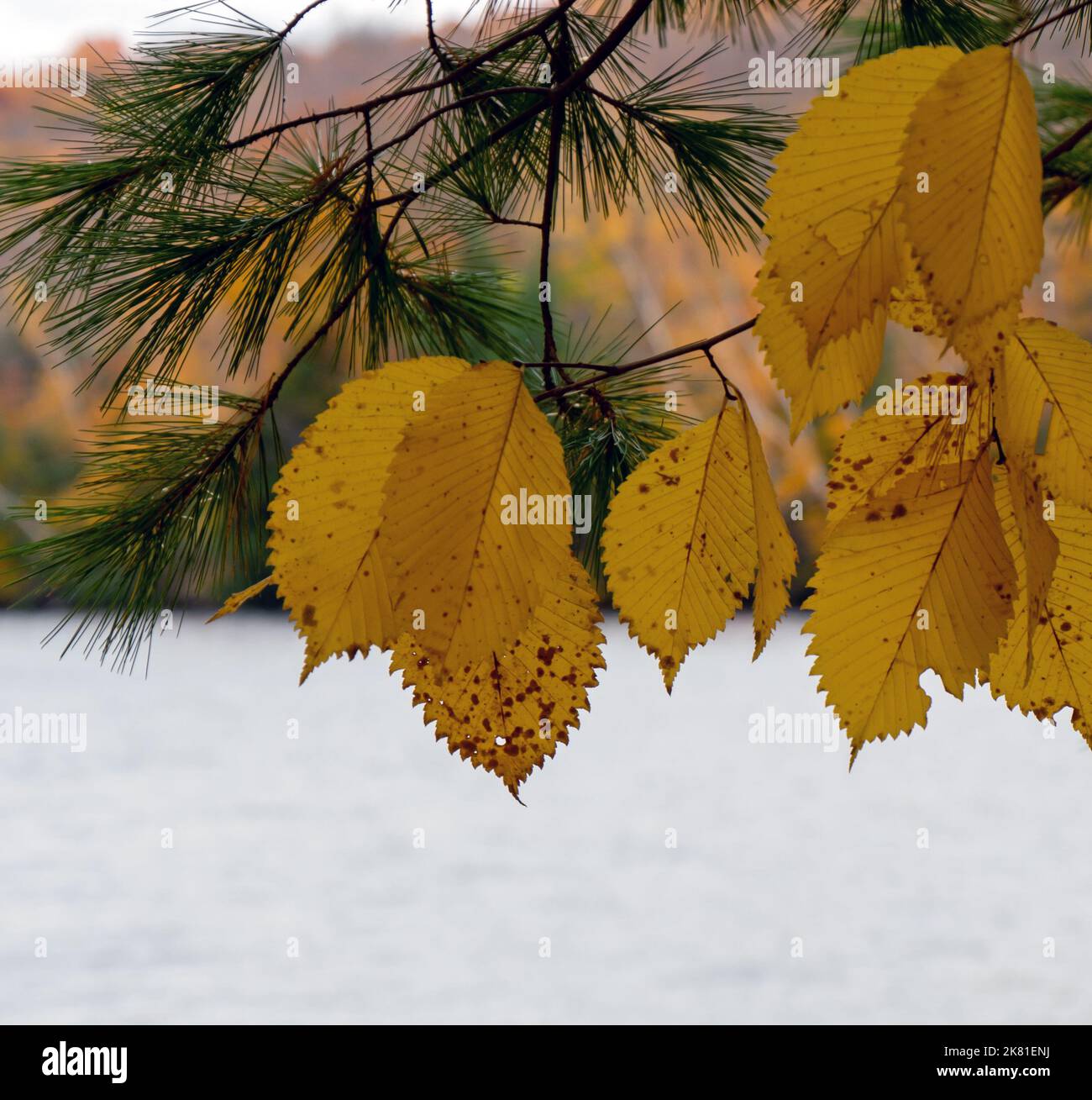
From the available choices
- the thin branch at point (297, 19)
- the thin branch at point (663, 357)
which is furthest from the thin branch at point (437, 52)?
the thin branch at point (663, 357)

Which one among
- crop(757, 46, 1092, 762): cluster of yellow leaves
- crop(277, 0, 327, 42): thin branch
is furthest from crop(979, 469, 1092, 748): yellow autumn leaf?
crop(277, 0, 327, 42): thin branch

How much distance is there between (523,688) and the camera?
19 centimetres

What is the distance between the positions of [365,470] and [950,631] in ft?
0.27

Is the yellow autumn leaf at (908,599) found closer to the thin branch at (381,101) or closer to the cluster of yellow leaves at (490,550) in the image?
the cluster of yellow leaves at (490,550)

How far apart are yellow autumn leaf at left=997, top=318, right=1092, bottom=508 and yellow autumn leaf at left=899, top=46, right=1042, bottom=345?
3 centimetres

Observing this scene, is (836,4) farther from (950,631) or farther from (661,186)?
(950,631)

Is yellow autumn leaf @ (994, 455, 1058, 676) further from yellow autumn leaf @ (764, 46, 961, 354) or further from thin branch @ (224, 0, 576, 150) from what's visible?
thin branch @ (224, 0, 576, 150)

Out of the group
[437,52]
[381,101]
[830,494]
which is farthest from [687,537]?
[437,52]

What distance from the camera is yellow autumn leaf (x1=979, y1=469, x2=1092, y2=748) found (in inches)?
6.9

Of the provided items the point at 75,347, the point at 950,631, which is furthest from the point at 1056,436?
the point at 75,347

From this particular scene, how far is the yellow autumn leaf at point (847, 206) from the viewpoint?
143 millimetres

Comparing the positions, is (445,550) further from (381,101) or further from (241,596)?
(381,101)

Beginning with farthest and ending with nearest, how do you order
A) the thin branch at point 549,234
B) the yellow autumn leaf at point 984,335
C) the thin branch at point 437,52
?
the thin branch at point 437,52, the thin branch at point 549,234, the yellow autumn leaf at point 984,335

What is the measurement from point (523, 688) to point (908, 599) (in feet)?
0.21
